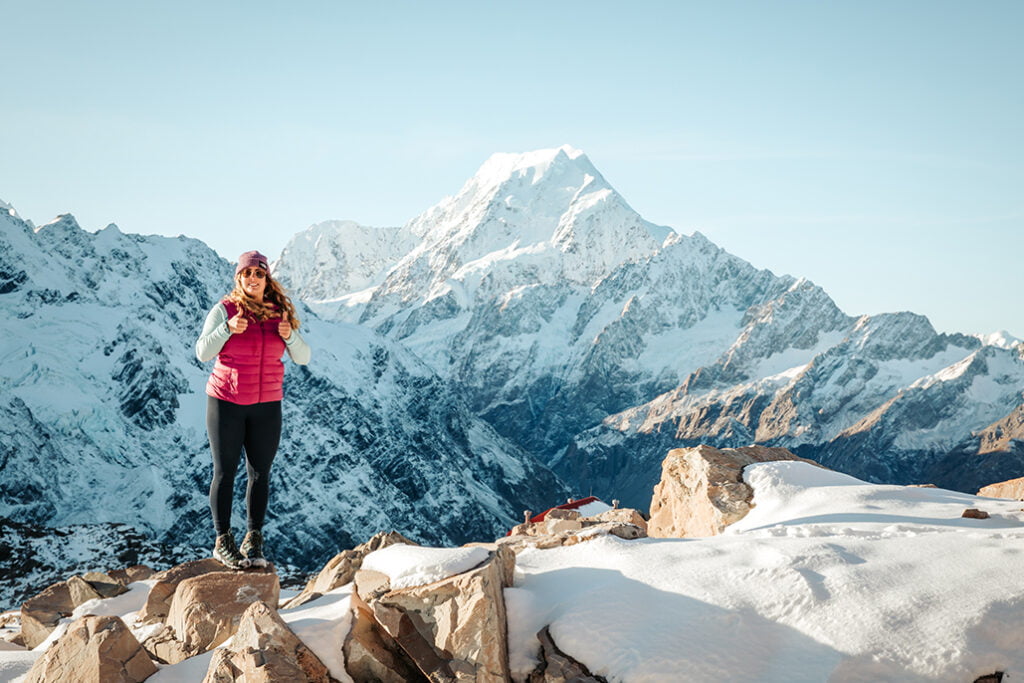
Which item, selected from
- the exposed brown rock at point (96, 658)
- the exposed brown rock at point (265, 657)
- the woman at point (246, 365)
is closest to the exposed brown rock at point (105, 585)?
the woman at point (246, 365)

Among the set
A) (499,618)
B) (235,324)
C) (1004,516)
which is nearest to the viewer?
(499,618)

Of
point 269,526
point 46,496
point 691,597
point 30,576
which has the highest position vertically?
point 691,597

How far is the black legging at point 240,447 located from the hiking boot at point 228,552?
0.35 feet

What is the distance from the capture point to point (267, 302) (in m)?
9.13

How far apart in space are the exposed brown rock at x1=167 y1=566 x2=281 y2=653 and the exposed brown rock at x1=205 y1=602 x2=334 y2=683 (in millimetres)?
1343

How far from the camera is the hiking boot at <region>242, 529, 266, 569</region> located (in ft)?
32.4

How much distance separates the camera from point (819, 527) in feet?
28.8

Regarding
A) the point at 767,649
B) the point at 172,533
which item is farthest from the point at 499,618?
the point at 172,533

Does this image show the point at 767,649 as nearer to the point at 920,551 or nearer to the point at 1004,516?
the point at 920,551

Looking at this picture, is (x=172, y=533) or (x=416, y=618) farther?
(x=172, y=533)

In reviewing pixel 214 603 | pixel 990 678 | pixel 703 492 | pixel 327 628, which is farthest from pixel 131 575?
pixel 990 678

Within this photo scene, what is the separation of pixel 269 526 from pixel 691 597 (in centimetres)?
20499

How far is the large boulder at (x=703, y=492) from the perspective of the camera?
36.6ft

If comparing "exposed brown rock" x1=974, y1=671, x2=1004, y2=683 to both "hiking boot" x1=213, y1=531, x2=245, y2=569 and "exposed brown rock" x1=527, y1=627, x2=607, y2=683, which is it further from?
"hiking boot" x1=213, y1=531, x2=245, y2=569
